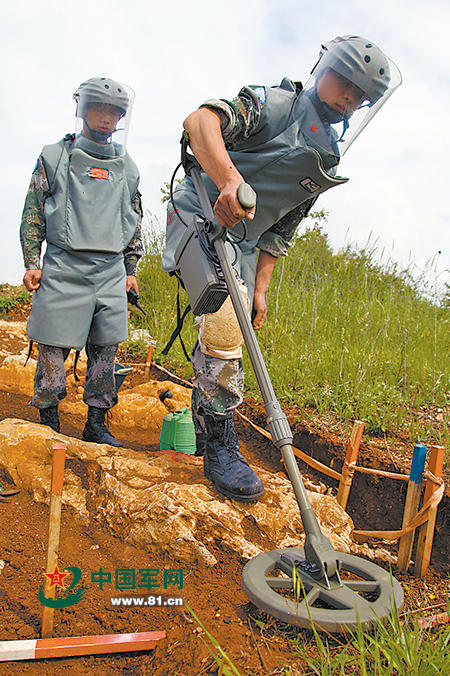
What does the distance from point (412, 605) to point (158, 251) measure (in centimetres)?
539

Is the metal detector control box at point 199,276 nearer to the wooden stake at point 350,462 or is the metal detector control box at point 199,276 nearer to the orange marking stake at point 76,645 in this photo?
the wooden stake at point 350,462

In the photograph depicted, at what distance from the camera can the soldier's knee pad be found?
1.95 metres

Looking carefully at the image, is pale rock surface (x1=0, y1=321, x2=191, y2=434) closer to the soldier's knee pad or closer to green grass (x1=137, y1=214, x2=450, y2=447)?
green grass (x1=137, y1=214, x2=450, y2=447)

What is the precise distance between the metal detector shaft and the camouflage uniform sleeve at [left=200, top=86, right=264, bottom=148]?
0.37 meters

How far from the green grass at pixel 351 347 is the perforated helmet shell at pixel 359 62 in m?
1.59

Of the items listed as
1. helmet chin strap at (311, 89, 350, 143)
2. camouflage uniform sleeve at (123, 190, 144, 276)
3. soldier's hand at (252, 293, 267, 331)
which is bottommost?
soldier's hand at (252, 293, 267, 331)

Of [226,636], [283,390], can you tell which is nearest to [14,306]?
[283,390]

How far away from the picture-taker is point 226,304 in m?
1.96

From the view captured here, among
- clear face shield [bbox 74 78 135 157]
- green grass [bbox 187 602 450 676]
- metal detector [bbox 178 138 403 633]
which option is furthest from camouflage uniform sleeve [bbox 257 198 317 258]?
green grass [bbox 187 602 450 676]

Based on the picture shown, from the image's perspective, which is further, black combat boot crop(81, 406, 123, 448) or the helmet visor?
black combat boot crop(81, 406, 123, 448)

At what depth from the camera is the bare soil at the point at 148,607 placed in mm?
1250

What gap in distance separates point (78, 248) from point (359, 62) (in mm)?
1496

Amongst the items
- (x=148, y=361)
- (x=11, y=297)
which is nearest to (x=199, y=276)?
(x=148, y=361)

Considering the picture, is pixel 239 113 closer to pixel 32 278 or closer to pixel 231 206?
pixel 231 206
